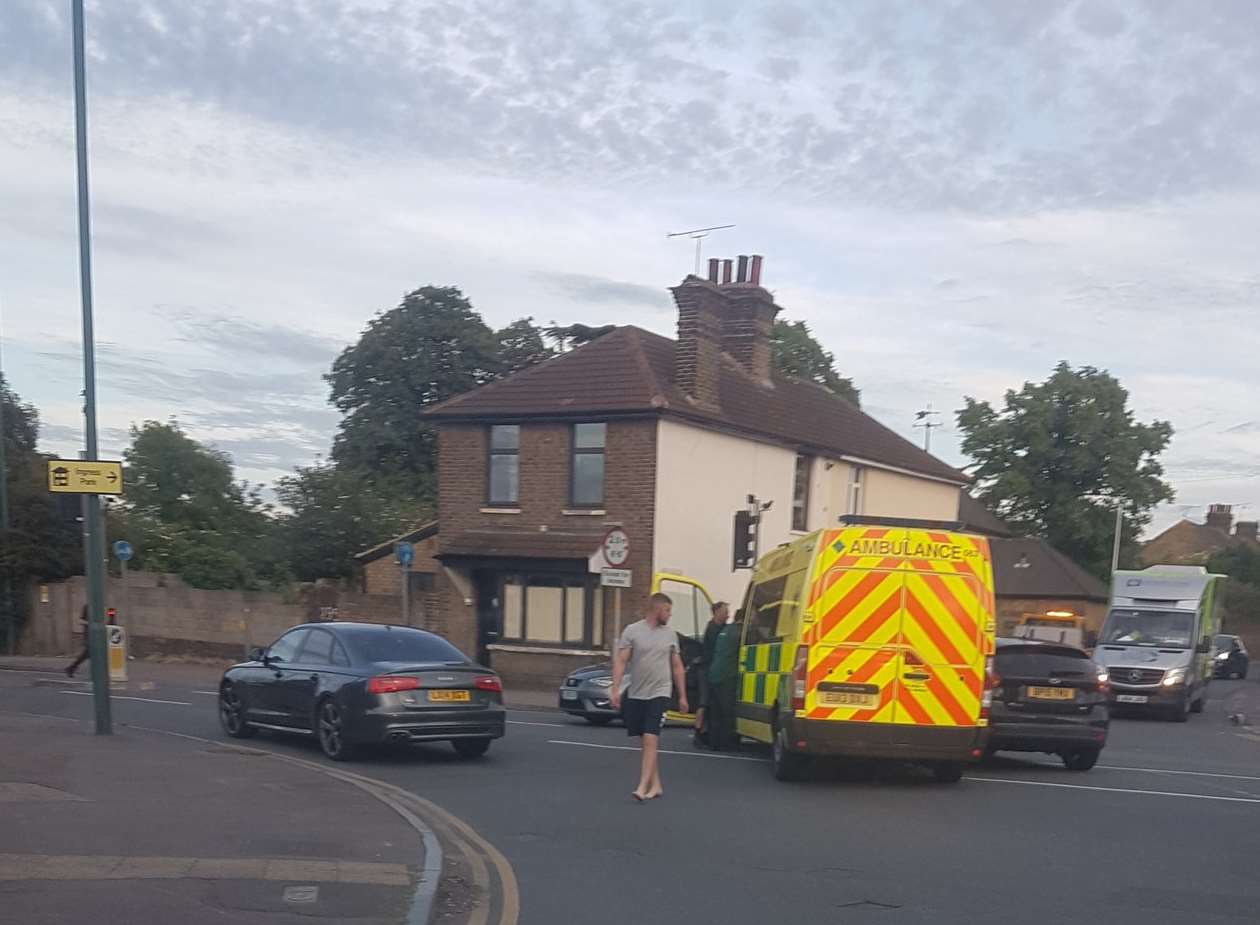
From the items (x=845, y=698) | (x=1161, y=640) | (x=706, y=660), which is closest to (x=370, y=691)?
(x=706, y=660)

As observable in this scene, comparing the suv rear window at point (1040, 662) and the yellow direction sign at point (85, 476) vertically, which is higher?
the yellow direction sign at point (85, 476)

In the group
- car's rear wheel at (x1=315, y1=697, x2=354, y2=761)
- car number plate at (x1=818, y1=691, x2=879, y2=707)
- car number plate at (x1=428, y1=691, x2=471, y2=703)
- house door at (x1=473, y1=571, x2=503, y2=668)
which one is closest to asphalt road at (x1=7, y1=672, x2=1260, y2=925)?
car's rear wheel at (x1=315, y1=697, x2=354, y2=761)

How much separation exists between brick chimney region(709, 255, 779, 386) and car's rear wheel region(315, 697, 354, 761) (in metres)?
18.1

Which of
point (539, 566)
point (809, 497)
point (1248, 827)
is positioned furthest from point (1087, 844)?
point (809, 497)

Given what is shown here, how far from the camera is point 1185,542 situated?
98.0m

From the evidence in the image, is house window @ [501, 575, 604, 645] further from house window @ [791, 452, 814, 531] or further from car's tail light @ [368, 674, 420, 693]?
car's tail light @ [368, 674, 420, 693]

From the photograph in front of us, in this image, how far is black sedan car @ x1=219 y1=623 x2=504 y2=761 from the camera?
13984mm

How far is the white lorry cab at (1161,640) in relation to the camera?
2562cm

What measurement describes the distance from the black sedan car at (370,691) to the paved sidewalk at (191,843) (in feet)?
3.84

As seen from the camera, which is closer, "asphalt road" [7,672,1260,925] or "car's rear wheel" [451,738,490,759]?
"asphalt road" [7,672,1260,925]

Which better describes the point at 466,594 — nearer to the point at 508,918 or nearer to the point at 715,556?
the point at 715,556

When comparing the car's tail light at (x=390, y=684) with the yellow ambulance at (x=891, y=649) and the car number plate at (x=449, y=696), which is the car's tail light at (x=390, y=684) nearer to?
the car number plate at (x=449, y=696)

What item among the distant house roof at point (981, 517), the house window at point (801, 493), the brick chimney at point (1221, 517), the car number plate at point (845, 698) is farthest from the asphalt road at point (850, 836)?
the brick chimney at point (1221, 517)

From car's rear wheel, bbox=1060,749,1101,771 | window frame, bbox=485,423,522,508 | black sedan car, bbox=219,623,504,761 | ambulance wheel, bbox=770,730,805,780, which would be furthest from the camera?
window frame, bbox=485,423,522,508
